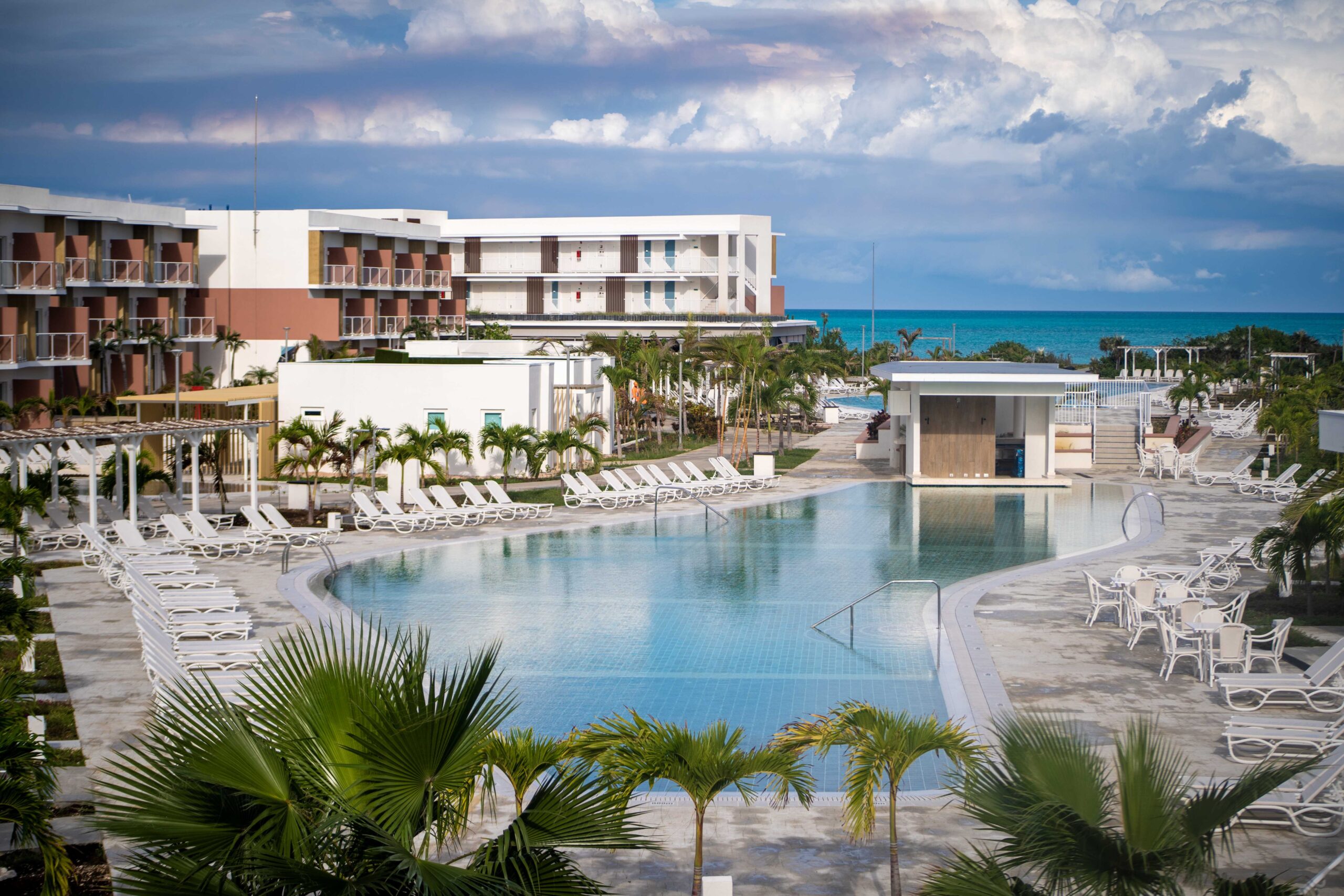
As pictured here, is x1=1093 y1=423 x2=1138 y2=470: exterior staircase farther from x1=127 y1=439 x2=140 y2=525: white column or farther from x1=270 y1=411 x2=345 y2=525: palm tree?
x1=127 y1=439 x2=140 y2=525: white column

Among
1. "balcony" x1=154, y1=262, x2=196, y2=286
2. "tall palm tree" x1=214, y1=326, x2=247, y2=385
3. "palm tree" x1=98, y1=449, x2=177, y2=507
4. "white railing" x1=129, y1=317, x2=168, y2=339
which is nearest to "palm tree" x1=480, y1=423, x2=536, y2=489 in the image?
"palm tree" x1=98, y1=449, x2=177, y2=507

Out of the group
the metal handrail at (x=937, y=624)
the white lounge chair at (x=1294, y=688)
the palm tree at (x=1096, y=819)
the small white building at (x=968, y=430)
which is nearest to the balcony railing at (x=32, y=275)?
the small white building at (x=968, y=430)

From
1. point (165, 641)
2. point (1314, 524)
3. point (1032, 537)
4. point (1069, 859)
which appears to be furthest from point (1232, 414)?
point (1069, 859)

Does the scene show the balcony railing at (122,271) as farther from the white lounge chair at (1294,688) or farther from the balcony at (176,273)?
the white lounge chair at (1294,688)

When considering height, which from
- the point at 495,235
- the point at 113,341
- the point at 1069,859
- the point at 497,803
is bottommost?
the point at 497,803

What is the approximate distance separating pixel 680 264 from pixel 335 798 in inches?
2154

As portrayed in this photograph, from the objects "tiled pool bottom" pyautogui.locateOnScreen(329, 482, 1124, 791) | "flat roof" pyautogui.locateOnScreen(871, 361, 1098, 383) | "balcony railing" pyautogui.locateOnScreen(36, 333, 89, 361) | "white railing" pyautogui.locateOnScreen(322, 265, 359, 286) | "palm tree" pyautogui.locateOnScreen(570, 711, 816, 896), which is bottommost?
"tiled pool bottom" pyautogui.locateOnScreen(329, 482, 1124, 791)

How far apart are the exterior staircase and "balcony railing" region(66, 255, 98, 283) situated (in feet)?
94.4

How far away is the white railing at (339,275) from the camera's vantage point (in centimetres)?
4631

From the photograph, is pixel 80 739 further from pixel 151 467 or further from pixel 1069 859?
pixel 151 467

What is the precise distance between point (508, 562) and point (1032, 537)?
29.1 ft

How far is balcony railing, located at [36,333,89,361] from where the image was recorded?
35219 millimetres

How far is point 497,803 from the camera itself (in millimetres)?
8781

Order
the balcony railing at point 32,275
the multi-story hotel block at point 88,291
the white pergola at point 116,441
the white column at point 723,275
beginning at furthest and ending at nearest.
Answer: the white column at point 723,275, the multi-story hotel block at point 88,291, the balcony railing at point 32,275, the white pergola at point 116,441
